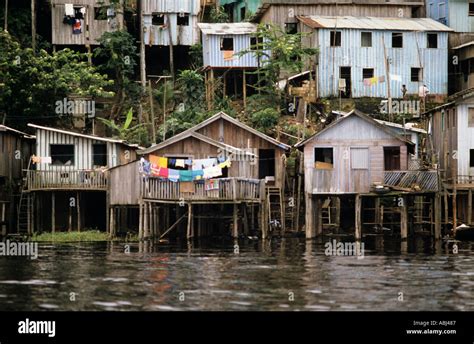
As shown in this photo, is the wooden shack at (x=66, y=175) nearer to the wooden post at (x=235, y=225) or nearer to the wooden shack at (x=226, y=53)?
the wooden post at (x=235, y=225)

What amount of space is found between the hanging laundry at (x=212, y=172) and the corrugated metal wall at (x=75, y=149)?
609 cm

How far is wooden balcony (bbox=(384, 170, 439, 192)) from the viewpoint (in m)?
62.2

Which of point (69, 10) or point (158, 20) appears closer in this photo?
point (69, 10)

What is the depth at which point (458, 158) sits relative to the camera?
66.1 m

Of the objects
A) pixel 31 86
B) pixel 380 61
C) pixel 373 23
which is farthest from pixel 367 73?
pixel 31 86

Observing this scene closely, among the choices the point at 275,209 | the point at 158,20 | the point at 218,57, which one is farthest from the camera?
the point at 158,20

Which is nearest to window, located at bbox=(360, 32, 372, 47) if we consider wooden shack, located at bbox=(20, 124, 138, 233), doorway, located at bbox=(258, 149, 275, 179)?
doorway, located at bbox=(258, 149, 275, 179)

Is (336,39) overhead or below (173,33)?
below

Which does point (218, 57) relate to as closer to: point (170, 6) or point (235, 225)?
point (170, 6)

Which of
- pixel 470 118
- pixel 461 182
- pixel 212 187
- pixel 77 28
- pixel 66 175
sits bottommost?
pixel 212 187

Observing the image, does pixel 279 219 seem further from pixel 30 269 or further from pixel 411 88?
pixel 30 269

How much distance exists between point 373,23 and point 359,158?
16.6 meters

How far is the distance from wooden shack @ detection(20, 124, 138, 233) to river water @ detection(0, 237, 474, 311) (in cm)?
610
